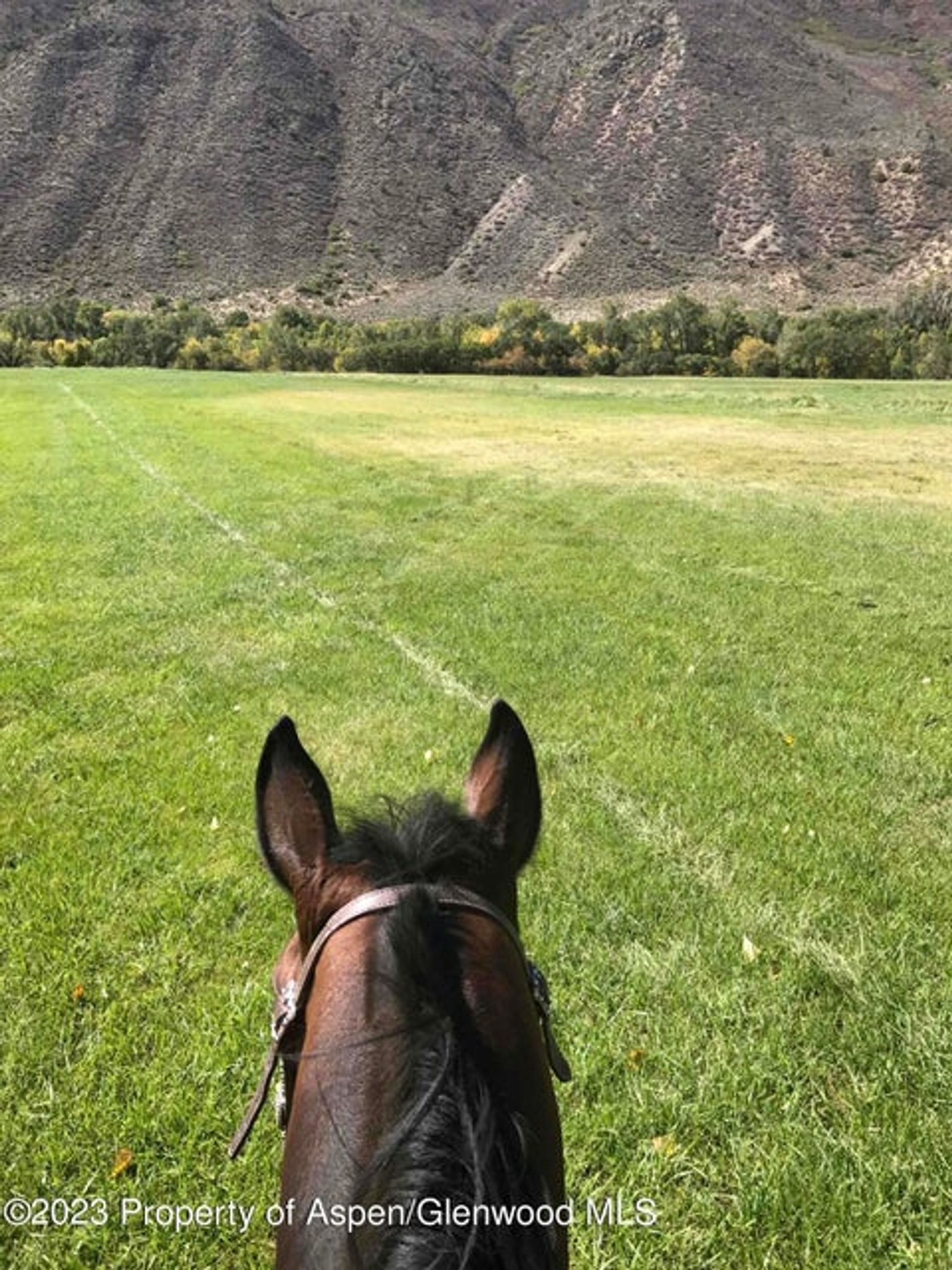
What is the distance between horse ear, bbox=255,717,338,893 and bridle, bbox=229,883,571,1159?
165 millimetres

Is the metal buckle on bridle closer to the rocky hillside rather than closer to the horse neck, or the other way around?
the horse neck

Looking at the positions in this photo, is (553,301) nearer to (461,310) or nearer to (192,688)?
(461,310)

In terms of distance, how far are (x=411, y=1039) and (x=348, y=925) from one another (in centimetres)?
29

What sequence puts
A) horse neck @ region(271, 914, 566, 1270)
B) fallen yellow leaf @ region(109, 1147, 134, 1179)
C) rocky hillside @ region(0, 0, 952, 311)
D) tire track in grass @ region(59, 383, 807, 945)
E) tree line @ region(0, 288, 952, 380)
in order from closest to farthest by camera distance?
horse neck @ region(271, 914, 566, 1270)
fallen yellow leaf @ region(109, 1147, 134, 1179)
tire track in grass @ region(59, 383, 807, 945)
tree line @ region(0, 288, 952, 380)
rocky hillside @ region(0, 0, 952, 311)

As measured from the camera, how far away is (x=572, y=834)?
469 cm

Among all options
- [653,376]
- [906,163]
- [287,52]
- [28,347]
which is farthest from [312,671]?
[287,52]

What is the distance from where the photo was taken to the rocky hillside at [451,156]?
9619cm

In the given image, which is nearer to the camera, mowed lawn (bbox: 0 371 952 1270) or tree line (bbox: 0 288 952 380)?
mowed lawn (bbox: 0 371 952 1270)

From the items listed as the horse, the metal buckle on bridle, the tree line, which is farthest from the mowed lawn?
the tree line

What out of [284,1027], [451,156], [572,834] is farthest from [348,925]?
[451,156]

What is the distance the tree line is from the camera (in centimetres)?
5922

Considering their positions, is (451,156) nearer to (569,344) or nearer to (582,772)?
(569,344)

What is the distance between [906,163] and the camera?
100438 millimetres

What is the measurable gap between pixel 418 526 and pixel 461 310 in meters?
83.2
